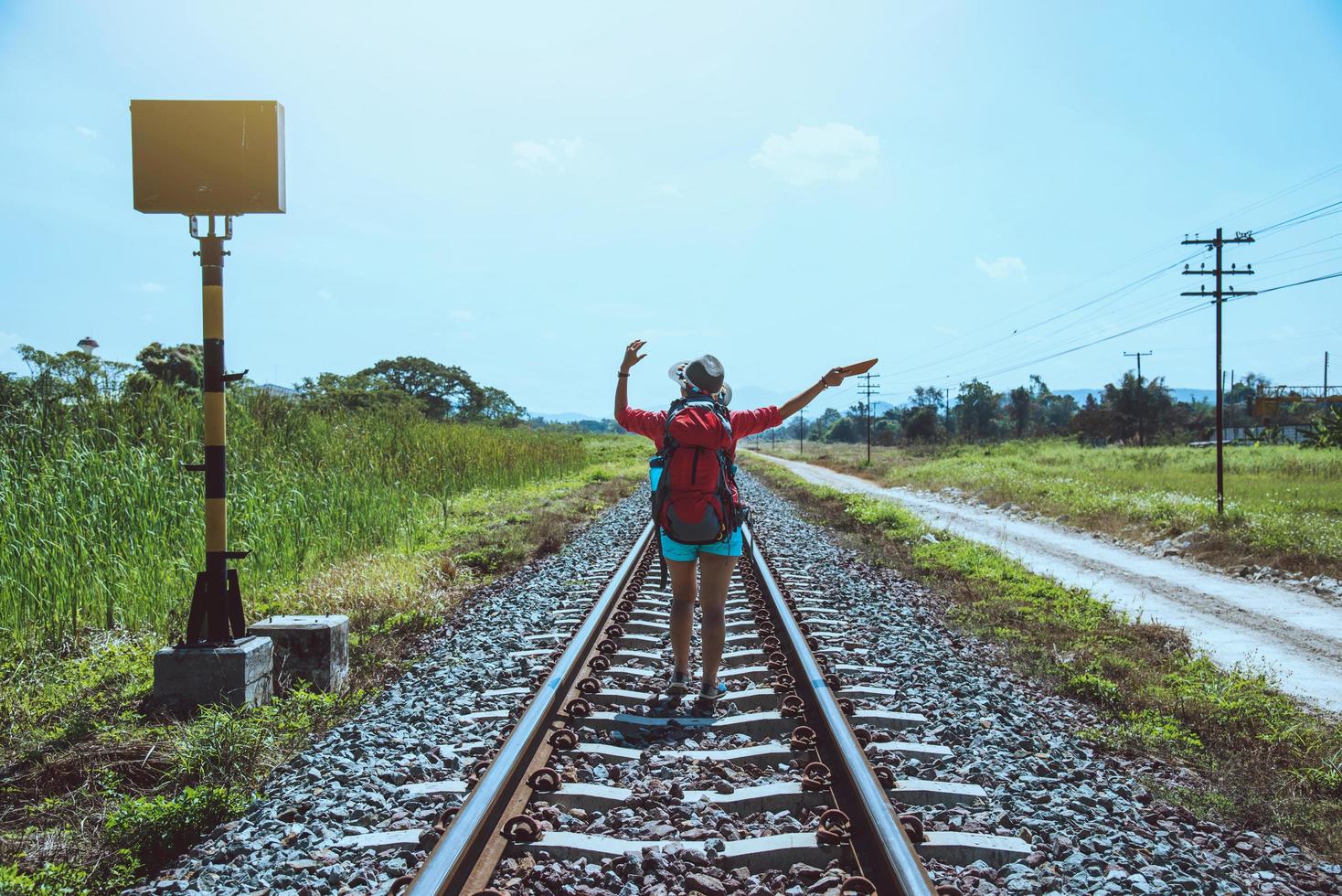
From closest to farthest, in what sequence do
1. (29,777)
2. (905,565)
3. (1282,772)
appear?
(29,777)
(1282,772)
(905,565)

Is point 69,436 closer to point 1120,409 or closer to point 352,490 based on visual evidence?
point 352,490

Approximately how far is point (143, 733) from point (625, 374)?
281 cm

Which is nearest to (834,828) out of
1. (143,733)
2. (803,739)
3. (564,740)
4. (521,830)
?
(803,739)

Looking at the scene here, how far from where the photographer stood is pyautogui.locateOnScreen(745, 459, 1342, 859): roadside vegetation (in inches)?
142

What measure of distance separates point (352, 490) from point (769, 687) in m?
7.23

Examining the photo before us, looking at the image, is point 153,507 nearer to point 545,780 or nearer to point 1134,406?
point 545,780

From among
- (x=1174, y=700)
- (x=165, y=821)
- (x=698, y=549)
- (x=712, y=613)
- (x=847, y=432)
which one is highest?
(x=847, y=432)

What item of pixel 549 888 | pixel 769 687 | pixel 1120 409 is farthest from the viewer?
pixel 1120 409

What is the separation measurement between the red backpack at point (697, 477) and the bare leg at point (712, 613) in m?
0.21

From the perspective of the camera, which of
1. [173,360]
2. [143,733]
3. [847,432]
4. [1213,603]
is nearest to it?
[143,733]

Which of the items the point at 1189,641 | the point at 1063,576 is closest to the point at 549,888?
the point at 1189,641

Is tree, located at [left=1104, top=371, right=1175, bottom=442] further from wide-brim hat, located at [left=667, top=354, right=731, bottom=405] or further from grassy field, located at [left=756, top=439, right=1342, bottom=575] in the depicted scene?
wide-brim hat, located at [left=667, top=354, right=731, bottom=405]

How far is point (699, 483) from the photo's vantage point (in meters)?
4.21

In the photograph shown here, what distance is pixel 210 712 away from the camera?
13.4 ft
